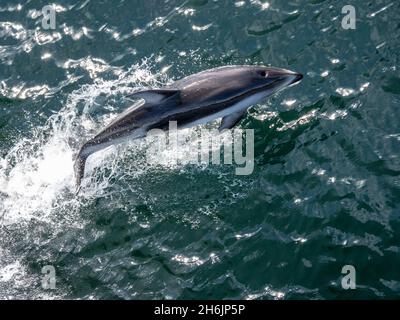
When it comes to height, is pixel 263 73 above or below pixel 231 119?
above

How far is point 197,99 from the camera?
11164mm

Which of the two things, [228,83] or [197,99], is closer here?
[197,99]

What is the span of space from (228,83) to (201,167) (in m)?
2.43

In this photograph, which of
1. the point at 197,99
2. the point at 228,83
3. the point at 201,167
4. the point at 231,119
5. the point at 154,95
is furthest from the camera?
the point at 201,167

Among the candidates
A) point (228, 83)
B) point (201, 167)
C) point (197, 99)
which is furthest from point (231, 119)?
point (201, 167)

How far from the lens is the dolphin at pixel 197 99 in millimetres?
11141

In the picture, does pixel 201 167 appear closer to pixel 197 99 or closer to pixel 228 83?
pixel 197 99

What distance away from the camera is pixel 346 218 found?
1166 centimetres

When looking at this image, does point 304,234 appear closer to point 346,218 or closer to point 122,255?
point 346,218

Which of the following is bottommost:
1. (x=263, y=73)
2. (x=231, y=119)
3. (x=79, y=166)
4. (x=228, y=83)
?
(x=79, y=166)

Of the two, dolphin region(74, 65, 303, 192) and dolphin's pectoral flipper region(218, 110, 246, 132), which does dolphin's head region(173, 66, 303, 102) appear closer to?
dolphin region(74, 65, 303, 192)

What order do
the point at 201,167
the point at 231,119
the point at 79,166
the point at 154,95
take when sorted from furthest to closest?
the point at 201,167, the point at 79,166, the point at 231,119, the point at 154,95

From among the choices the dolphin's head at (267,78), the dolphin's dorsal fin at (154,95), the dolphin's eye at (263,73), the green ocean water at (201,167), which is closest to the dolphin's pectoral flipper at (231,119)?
the dolphin's head at (267,78)
